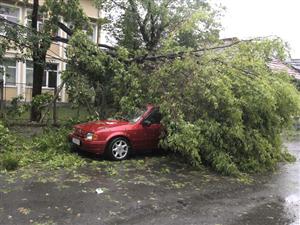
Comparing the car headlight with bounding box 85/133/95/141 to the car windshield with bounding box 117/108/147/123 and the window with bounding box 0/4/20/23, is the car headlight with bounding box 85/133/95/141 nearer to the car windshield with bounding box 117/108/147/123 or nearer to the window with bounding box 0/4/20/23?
the car windshield with bounding box 117/108/147/123

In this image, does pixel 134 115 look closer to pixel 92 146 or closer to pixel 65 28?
pixel 92 146

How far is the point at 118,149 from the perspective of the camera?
931 cm

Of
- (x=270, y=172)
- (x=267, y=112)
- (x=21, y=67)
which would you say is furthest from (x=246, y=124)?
(x=21, y=67)

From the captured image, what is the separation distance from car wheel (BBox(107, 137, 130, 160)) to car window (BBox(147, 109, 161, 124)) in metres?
0.92

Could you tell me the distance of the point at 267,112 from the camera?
9.45 m

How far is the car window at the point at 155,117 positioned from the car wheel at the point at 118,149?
3.01 ft

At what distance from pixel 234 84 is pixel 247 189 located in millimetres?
2806

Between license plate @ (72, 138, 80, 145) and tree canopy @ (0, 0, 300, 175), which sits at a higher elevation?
tree canopy @ (0, 0, 300, 175)

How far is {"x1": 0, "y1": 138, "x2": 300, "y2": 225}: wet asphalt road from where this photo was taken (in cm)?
550

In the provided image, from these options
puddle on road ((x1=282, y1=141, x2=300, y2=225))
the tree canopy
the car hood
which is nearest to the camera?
puddle on road ((x1=282, y1=141, x2=300, y2=225))

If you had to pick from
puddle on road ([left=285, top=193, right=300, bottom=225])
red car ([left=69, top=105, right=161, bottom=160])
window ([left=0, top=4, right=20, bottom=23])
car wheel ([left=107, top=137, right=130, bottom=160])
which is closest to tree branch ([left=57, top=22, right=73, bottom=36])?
red car ([left=69, top=105, right=161, bottom=160])

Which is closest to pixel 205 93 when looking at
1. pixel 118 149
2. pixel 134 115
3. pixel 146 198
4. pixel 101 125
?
pixel 134 115

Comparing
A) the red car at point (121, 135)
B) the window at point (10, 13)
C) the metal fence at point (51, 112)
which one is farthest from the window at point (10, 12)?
the red car at point (121, 135)

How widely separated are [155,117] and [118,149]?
1347mm
